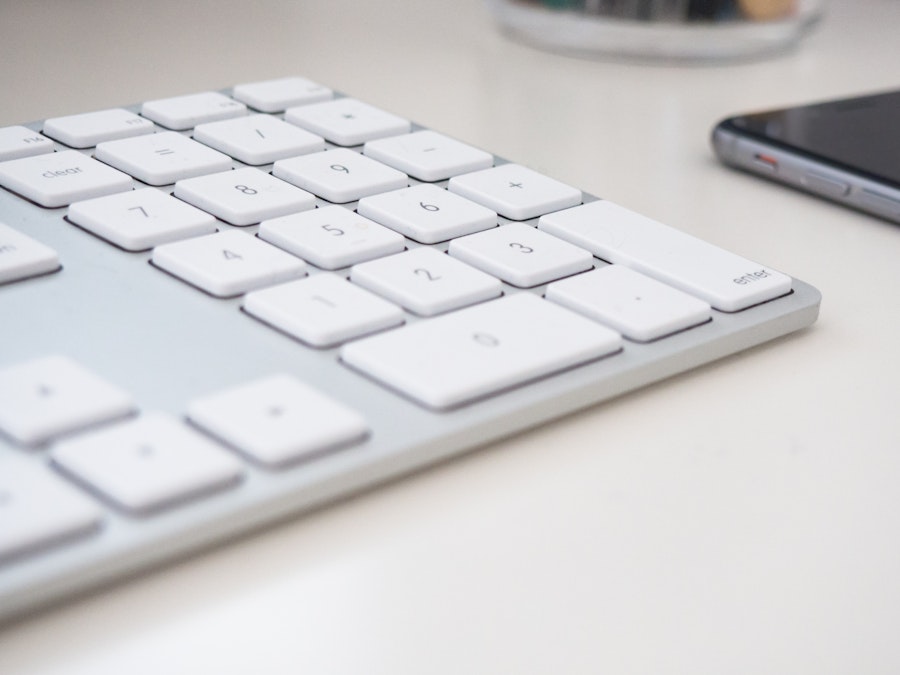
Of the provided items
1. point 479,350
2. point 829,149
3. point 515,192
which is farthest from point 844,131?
point 479,350

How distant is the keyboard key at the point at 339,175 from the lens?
15.8 inches

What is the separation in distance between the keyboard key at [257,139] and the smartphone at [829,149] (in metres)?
0.19

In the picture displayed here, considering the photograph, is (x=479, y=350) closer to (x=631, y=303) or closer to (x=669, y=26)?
(x=631, y=303)

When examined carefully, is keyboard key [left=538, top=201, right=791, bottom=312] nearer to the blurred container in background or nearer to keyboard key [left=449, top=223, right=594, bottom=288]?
keyboard key [left=449, top=223, right=594, bottom=288]

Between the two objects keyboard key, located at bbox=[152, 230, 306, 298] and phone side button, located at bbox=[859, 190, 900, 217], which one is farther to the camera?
phone side button, located at bbox=[859, 190, 900, 217]

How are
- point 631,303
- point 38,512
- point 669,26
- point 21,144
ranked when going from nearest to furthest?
point 38,512
point 631,303
point 21,144
point 669,26

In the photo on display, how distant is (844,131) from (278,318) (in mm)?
310

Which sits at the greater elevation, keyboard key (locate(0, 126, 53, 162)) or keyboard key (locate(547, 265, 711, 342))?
keyboard key (locate(547, 265, 711, 342))

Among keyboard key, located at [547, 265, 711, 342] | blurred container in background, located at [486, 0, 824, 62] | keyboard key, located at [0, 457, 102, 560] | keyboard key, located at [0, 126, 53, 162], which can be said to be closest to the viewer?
keyboard key, located at [0, 457, 102, 560]

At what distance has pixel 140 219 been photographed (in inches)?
14.2

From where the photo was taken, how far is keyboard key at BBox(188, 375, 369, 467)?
A: 0.25 meters

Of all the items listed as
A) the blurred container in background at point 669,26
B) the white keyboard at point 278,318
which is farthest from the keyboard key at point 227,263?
the blurred container in background at point 669,26

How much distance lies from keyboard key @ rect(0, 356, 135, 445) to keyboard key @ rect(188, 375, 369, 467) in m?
0.02

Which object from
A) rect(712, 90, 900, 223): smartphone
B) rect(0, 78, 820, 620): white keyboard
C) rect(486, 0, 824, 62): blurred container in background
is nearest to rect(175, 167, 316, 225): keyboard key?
rect(0, 78, 820, 620): white keyboard
